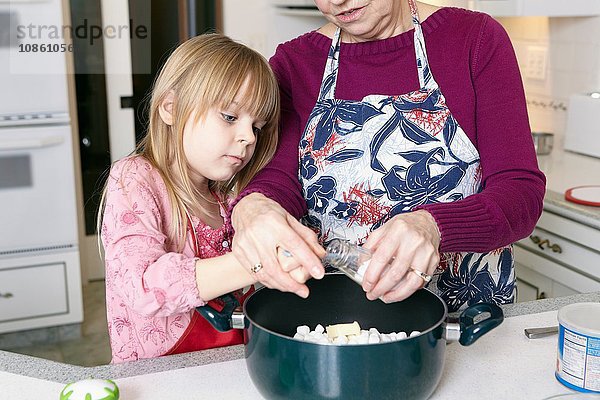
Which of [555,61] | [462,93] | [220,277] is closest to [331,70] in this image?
[462,93]

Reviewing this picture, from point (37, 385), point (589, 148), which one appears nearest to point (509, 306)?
point (37, 385)

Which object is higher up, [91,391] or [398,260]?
[398,260]

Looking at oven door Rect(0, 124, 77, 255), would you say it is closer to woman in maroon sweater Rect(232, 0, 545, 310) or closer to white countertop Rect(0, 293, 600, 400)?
woman in maroon sweater Rect(232, 0, 545, 310)

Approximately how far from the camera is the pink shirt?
1118 mm

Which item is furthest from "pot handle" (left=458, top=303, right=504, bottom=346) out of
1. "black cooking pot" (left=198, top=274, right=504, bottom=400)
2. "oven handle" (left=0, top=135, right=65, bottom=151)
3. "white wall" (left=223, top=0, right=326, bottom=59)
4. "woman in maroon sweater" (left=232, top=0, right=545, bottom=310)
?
"white wall" (left=223, top=0, right=326, bottom=59)

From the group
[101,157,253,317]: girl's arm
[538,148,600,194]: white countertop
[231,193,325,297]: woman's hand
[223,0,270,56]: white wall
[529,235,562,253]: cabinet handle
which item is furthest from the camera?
[223,0,270,56]: white wall

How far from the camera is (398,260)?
3.24 ft

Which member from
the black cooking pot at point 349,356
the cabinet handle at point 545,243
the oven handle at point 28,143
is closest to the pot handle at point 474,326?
the black cooking pot at point 349,356

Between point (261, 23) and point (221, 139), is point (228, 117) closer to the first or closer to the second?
point (221, 139)

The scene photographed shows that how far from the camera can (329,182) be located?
1.40m

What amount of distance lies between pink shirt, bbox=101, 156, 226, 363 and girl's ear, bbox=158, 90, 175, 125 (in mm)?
85

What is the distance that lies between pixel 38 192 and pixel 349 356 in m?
2.53

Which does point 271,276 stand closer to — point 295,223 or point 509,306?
point 295,223

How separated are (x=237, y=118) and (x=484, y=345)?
56cm
